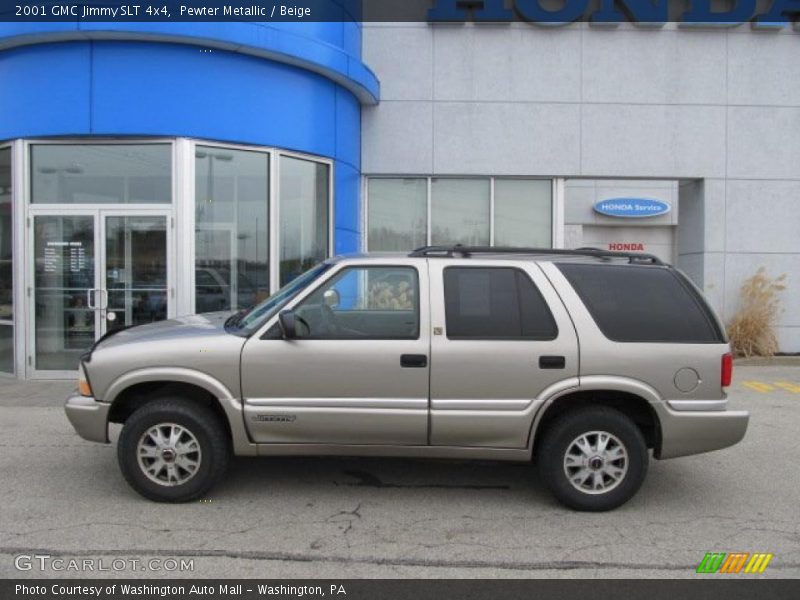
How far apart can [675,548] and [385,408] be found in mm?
2005

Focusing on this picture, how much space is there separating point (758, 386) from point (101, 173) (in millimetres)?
9715

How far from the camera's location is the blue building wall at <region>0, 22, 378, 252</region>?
346 inches

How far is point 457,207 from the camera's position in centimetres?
1214

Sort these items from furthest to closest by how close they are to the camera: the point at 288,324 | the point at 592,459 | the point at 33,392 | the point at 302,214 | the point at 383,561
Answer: the point at 302,214 < the point at 33,392 < the point at 592,459 < the point at 288,324 < the point at 383,561

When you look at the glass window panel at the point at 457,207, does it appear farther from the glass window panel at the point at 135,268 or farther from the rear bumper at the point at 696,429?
the rear bumper at the point at 696,429

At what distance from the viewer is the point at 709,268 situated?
1213cm

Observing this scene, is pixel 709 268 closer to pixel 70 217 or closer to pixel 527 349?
pixel 527 349

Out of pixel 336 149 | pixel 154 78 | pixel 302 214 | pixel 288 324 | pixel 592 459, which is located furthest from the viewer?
pixel 336 149

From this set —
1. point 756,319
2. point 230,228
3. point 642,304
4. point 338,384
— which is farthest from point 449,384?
point 756,319

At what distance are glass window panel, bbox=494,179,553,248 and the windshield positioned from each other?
7.56m

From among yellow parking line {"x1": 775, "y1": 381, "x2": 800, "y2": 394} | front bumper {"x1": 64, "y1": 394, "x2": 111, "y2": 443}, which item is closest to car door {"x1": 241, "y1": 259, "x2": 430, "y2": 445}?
front bumper {"x1": 64, "y1": 394, "x2": 111, "y2": 443}

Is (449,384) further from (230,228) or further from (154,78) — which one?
(154,78)
